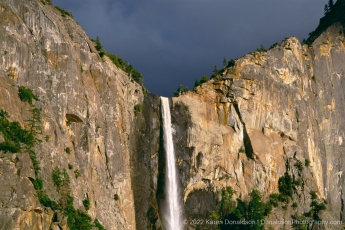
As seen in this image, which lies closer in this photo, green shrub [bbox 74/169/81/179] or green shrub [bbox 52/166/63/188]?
green shrub [bbox 52/166/63/188]

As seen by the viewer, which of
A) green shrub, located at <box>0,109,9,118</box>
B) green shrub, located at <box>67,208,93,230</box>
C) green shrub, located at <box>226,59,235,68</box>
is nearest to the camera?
green shrub, located at <box>0,109,9,118</box>

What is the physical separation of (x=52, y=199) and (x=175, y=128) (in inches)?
983

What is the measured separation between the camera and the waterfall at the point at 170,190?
2598 inches

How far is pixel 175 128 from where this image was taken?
70.9 m

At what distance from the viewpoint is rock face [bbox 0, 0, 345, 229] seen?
53.0m

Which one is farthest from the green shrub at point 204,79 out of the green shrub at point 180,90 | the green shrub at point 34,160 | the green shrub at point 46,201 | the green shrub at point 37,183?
the green shrub at point 46,201

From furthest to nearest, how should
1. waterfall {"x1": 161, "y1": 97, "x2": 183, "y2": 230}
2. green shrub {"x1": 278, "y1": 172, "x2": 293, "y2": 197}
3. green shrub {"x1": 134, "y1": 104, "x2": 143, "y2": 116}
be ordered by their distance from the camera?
green shrub {"x1": 278, "y1": 172, "x2": 293, "y2": 197} → green shrub {"x1": 134, "y1": 104, "x2": 143, "y2": 116} → waterfall {"x1": 161, "y1": 97, "x2": 183, "y2": 230}

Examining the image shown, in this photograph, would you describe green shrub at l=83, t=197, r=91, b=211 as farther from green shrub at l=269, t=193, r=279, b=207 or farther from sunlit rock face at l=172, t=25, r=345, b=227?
green shrub at l=269, t=193, r=279, b=207

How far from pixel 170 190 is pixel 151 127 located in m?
8.03

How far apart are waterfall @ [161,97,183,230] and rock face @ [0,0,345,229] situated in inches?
32.3

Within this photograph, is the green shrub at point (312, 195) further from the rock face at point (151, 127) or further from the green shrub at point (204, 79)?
the green shrub at point (204, 79)

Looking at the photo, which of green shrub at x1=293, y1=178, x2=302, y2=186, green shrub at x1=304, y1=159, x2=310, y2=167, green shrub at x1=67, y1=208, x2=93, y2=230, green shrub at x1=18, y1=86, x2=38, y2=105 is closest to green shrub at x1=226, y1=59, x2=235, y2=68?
green shrub at x1=304, y1=159, x2=310, y2=167

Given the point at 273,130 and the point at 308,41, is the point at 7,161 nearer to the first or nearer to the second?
the point at 273,130

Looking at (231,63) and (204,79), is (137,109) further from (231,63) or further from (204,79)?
(231,63)
